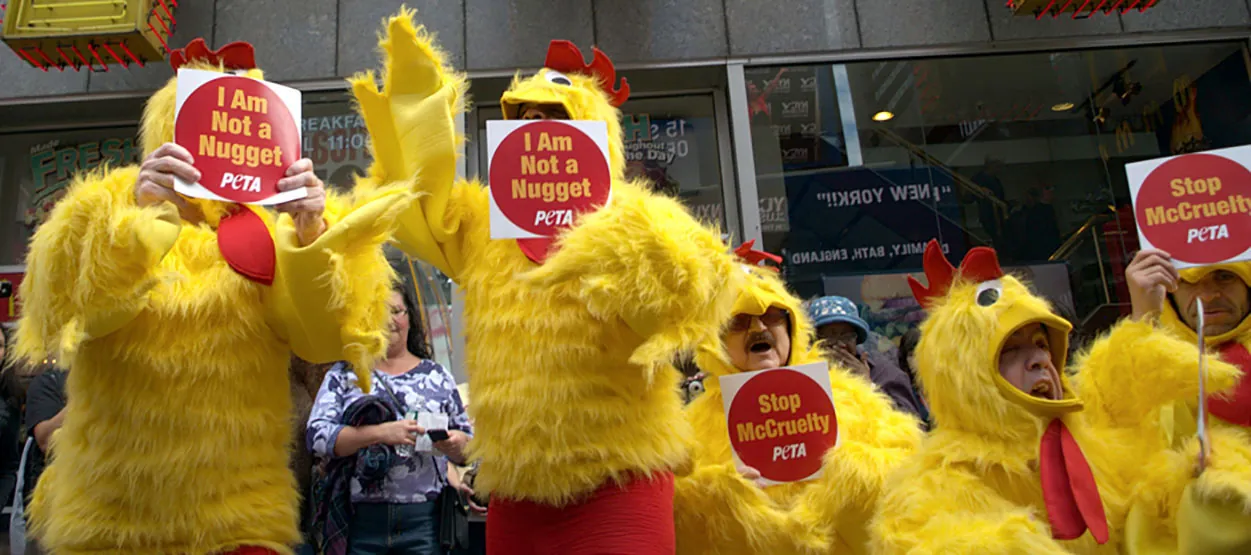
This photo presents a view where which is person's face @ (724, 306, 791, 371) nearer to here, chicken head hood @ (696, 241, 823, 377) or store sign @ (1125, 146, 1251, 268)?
chicken head hood @ (696, 241, 823, 377)

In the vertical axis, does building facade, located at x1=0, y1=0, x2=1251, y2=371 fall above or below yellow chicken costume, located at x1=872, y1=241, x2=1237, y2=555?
above

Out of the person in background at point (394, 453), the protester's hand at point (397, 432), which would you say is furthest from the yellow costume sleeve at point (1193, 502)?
the protester's hand at point (397, 432)

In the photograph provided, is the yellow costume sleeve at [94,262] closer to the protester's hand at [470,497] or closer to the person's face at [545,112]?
the person's face at [545,112]

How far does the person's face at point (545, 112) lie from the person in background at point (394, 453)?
3.13ft

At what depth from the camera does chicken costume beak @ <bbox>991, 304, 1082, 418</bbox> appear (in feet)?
7.23

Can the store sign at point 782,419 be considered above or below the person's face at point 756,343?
below

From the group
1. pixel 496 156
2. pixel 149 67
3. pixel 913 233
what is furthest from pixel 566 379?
pixel 149 67

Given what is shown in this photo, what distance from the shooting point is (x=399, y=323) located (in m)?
3.46

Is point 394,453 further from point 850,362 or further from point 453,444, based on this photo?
point 850,362

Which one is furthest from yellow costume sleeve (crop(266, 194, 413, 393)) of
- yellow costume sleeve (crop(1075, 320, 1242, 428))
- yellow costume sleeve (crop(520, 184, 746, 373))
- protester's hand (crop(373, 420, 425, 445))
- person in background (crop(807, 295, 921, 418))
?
person in background (crop(807, 295, 921, 418))

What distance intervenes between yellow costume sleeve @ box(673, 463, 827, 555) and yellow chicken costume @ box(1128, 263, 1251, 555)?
0.87 m

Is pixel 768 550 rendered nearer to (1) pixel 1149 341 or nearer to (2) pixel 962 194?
(1) pixel 1149 341

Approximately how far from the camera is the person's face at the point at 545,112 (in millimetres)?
2676

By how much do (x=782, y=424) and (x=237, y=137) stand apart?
5.75 feet
